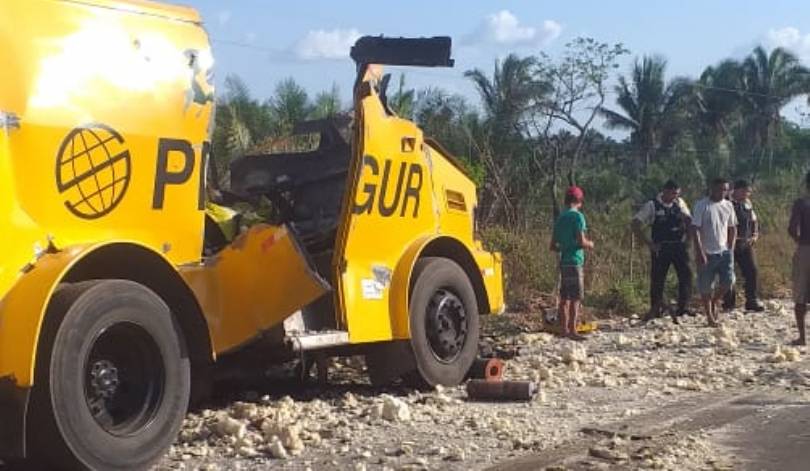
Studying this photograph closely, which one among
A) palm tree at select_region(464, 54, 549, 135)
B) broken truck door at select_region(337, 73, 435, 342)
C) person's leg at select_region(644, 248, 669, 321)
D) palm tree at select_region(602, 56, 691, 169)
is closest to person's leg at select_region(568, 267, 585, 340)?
person's leg at select_region(644, 248, 669, 321)

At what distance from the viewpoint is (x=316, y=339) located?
781cm

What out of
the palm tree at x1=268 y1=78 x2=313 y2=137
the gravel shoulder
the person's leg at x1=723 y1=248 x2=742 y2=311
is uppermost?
the palm tree at x1=268 y1=78 x2=313 y2=137

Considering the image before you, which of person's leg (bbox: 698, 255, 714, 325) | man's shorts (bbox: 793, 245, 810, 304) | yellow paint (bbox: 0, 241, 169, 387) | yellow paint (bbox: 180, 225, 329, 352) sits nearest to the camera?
yellow paint (bbox: 0, 241, 169, 387)

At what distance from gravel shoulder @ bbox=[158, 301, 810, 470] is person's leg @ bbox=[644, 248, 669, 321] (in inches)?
98.6

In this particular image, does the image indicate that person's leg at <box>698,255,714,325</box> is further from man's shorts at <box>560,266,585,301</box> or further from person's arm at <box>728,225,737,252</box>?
man's shorts at <box>560,266,585,301</box>

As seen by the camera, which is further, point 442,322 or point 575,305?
point 575,305

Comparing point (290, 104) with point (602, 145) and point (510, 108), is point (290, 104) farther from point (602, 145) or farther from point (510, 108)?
point (602, 145)

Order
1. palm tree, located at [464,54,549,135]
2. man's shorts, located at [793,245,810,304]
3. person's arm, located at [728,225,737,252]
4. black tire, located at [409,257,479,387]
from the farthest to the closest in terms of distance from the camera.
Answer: palm tree, located at [464,54,549,135], person's arm, located at [728,225,737,252], man's shorts, located at [793,245,810,304], black tire, located at [409,257,479,387]

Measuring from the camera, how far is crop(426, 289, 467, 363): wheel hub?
Answer: 9.04 m

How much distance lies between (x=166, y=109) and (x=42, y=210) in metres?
1.11

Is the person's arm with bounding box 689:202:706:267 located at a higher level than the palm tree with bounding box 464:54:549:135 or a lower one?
lower

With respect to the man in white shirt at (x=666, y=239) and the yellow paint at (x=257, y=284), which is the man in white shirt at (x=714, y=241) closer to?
the man in white shirt at (x=666, y=239)

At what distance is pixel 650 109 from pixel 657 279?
1642 inches

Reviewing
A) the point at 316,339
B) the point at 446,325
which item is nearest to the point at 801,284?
the point at 446,325
